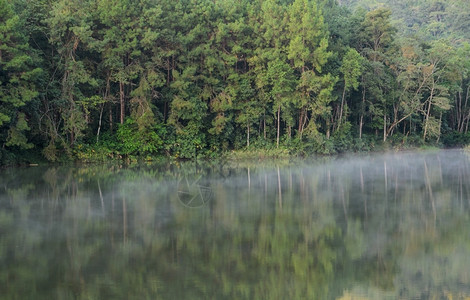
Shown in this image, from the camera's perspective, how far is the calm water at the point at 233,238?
891 centimetres

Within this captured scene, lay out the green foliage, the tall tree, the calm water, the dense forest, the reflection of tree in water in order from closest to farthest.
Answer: the calm water < the reflection of tree in water < the tall tree < the dense forest < the green foliage

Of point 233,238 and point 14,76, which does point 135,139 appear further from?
point 233,238

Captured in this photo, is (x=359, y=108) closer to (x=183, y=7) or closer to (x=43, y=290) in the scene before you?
(x=183, y=7)

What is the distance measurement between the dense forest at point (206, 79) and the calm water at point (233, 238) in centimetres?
644

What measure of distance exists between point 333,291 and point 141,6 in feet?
79.8

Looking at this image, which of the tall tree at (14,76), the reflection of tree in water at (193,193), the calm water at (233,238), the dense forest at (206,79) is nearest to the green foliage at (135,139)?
the dense forest at (206,79)

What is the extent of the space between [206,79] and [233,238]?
68.9 feet

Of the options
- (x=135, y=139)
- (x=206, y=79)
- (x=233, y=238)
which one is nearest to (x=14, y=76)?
(x=135, y=139)

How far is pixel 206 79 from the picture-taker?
32031 millimetres

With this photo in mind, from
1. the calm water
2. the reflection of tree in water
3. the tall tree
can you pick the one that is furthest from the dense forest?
the reflection of tree in water

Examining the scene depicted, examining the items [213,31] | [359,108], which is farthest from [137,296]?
[359,108]

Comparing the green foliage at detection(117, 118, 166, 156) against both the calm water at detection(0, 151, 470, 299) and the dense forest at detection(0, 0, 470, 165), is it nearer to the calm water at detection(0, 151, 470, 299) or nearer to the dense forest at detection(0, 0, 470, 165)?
the dense forest at detection(0, 0, 470, 165)

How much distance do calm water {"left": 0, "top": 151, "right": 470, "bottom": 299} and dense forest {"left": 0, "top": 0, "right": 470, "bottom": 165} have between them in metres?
6.44

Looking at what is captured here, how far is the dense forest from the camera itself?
27.0 meters
